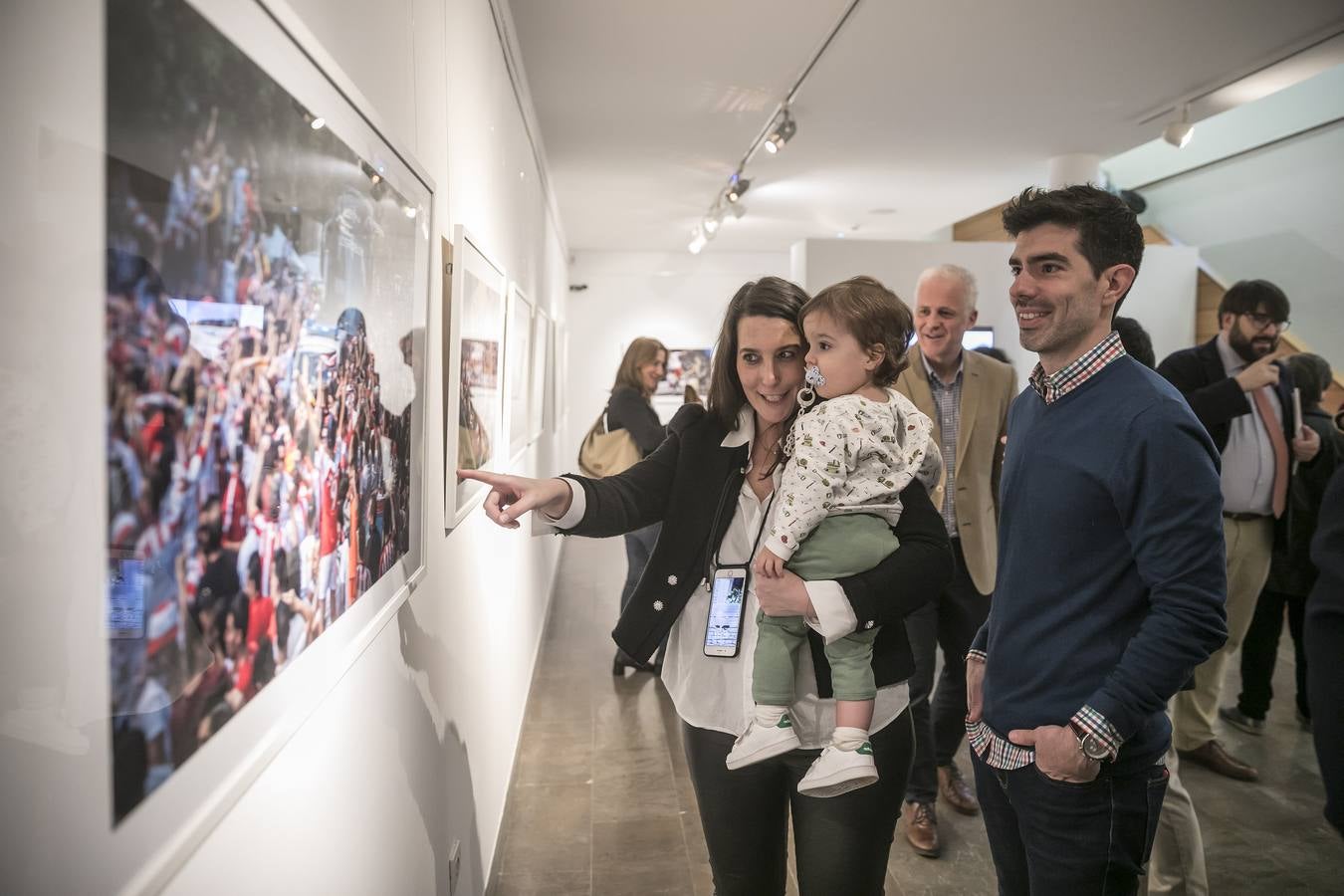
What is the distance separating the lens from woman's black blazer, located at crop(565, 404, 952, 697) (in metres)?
1.74

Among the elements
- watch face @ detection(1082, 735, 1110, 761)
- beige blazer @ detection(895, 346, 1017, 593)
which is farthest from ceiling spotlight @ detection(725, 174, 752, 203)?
watch face @ detection(1082, 735, 1110, 761)

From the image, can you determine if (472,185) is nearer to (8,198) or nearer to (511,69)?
(511,69)

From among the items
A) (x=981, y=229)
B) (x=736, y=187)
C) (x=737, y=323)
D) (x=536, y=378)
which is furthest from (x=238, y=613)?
(x=981, y=229)

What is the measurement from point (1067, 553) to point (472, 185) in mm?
1920

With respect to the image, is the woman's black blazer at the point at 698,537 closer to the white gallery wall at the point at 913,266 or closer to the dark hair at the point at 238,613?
the dark hair at the point at 238,613

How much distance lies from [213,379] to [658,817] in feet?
10.4

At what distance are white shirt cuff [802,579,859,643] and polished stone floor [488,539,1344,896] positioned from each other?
1717 millimetres

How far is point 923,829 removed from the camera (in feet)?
10.3

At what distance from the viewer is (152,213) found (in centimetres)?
63

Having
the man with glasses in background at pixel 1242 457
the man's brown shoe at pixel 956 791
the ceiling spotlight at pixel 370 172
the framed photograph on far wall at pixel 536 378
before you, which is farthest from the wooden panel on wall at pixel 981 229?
the ceiling spotlight at pixel 370 172

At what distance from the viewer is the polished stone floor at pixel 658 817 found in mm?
2979

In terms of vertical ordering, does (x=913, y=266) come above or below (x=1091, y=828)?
above

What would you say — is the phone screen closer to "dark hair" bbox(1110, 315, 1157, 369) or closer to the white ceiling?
"dark hair" bbox(1110, 315, 1157, 369)

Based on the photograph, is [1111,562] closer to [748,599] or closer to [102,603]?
[748,599]
